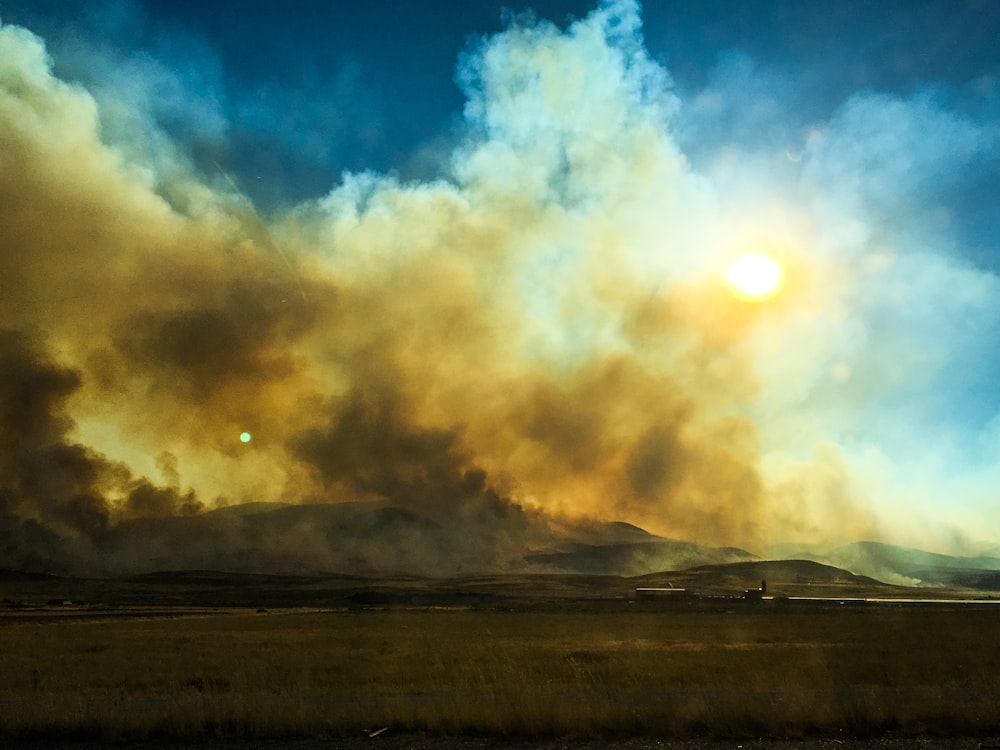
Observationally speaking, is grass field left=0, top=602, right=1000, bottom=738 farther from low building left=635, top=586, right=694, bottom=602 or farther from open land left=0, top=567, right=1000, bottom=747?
low building left=635, top=586, right=694, bottom=602

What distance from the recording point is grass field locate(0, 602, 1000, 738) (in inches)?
643

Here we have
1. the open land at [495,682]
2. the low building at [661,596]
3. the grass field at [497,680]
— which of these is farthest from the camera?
the low building at [661,596]

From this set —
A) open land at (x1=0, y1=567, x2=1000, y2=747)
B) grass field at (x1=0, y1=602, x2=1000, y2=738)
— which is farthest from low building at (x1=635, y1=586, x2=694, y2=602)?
open land at (x1=0, y1=567, x2=1000, y2=747)

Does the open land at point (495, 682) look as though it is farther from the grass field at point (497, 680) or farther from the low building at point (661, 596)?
the low building at point (661, 596)

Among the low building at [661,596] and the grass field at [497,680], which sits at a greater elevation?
the low building at [661,596]

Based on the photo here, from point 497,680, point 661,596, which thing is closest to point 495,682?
point 497,680

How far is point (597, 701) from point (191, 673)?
821 inches

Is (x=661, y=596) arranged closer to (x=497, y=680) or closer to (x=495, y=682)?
(x=497, y=680)

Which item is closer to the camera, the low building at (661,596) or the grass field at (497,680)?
the grass field at (497,680)

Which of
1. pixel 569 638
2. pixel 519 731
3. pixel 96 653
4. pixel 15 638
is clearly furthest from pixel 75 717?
pixel 15 638

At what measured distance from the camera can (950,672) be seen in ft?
102

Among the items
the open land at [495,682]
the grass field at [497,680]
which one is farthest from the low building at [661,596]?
the open land at [495,682]

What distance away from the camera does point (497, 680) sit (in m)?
24.3

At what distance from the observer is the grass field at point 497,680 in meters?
16.3
